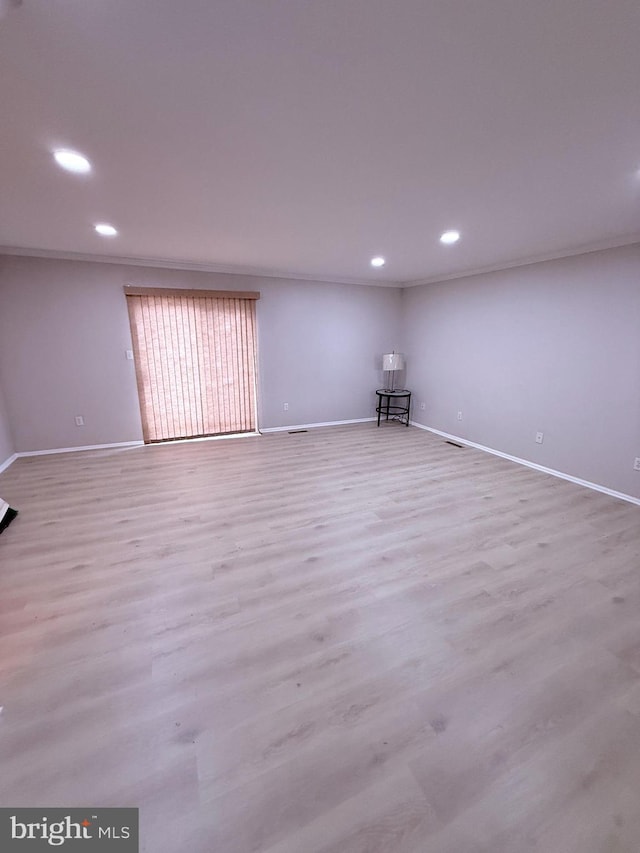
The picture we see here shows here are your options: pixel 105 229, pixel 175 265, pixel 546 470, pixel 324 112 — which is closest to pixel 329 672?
pixel 324 112

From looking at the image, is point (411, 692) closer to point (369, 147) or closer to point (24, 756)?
point (24, 756)

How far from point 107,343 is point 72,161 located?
Answer: 110 inches

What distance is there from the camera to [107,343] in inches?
163

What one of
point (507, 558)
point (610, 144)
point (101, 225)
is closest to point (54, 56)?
point (101, 225)

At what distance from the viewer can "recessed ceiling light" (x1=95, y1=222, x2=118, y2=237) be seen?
2.77 meters

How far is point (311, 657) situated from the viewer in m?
1.56

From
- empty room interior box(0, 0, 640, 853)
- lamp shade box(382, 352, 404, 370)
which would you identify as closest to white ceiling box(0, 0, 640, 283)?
empty room interior box(0, 0, 640, 853)

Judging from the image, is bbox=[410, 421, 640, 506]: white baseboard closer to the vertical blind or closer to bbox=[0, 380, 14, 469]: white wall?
the vertical blind

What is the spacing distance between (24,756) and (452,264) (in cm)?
500

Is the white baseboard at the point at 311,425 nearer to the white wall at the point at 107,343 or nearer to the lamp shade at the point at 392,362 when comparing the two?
the white wall at the point at 107,343

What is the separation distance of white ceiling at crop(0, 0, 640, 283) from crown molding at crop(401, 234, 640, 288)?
0.29 metres

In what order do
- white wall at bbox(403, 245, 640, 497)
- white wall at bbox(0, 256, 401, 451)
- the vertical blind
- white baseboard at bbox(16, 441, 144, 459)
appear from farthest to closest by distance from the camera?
the vertical blind → white baseboard at bbox(16, 441, 144, 459) → white wall at bbox(0, 256, 401, 451) → white wall at bbox(403, 245, 640, 497)

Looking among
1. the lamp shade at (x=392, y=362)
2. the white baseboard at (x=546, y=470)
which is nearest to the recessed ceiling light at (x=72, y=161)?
the lamp shade at (x=392, y=362)

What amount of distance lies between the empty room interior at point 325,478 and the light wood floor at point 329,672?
0.01 metres
